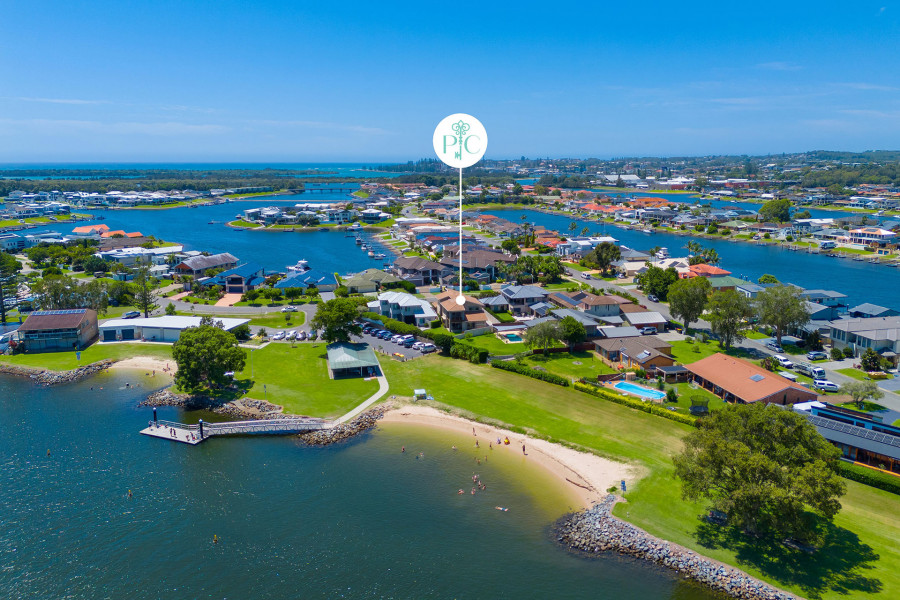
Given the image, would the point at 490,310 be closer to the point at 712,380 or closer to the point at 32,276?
the point at 712,380

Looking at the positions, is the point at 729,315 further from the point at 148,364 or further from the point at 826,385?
the point at 148,364

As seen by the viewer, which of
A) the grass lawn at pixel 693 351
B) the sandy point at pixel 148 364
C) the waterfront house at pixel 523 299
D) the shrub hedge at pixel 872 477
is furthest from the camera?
the waterfront house at pixel 523 299

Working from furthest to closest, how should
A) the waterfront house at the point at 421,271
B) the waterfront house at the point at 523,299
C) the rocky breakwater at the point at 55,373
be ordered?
the waterfront house at the point at 421,271 → the waterfront house at the point at 523,299 → the rocky breakwater at the point at 55,373

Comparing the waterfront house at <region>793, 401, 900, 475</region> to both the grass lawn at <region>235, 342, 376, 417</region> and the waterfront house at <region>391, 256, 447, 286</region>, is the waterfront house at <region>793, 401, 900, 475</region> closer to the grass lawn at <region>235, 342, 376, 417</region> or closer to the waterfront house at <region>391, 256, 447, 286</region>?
the grass lawn at <region>235, 342, 376, 417</region>

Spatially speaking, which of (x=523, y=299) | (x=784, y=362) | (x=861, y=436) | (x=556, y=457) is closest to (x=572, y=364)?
(x=556, y=457)

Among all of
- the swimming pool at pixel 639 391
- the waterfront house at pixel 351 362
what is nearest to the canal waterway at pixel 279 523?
the waterfront house at pixel 351 362

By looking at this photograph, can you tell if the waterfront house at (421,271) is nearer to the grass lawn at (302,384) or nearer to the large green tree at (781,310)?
the grass lawn at (302,384)
